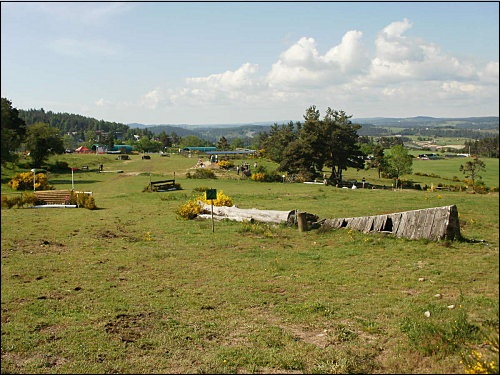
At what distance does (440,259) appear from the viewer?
13086 millimetres

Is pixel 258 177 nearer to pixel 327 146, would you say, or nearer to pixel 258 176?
pixel 258 176

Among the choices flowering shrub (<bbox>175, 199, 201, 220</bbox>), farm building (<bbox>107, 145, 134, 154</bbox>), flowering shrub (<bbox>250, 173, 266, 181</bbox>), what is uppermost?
farm building (<bbox>107, 145, 134, 154</bbox>)

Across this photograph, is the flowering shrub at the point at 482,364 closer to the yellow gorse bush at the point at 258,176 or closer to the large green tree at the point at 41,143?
the yellow gorse bush at the point at 258,176

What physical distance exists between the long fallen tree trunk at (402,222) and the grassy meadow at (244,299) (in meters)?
0.47

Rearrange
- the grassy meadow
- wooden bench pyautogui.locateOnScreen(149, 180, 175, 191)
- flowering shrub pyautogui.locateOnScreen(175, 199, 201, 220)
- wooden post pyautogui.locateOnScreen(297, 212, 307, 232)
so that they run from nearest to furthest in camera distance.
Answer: the grassy meadow → wooden post pyautogui.locateOnScreen(297, 212, 307, 232) → flowering shrub pyautogui.locateOnScreen(175, 199, 201, 220) → wooden bench pyautogui.locateOnScreen(149, 180, 175, 191)

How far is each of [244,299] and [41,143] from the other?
153ft

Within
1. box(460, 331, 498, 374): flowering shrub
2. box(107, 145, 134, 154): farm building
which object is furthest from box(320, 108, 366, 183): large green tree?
box(107, 145, 134, 154): farm building

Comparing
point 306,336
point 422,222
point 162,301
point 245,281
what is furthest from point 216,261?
point 422,222

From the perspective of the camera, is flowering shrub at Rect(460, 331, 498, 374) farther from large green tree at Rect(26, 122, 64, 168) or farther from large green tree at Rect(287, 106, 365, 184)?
large green tree at Rect(26, 122, 64, 168)

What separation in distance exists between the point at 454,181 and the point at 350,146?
43.4ft

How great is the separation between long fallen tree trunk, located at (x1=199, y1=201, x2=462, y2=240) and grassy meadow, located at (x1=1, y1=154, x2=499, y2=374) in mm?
473

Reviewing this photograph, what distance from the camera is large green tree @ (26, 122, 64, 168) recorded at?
4838 centimetres

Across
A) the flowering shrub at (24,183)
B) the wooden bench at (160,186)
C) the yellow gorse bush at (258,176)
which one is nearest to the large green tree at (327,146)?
the yellow gorse bush at (258,176)

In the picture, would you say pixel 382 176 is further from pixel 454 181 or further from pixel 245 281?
pixel 245 281
